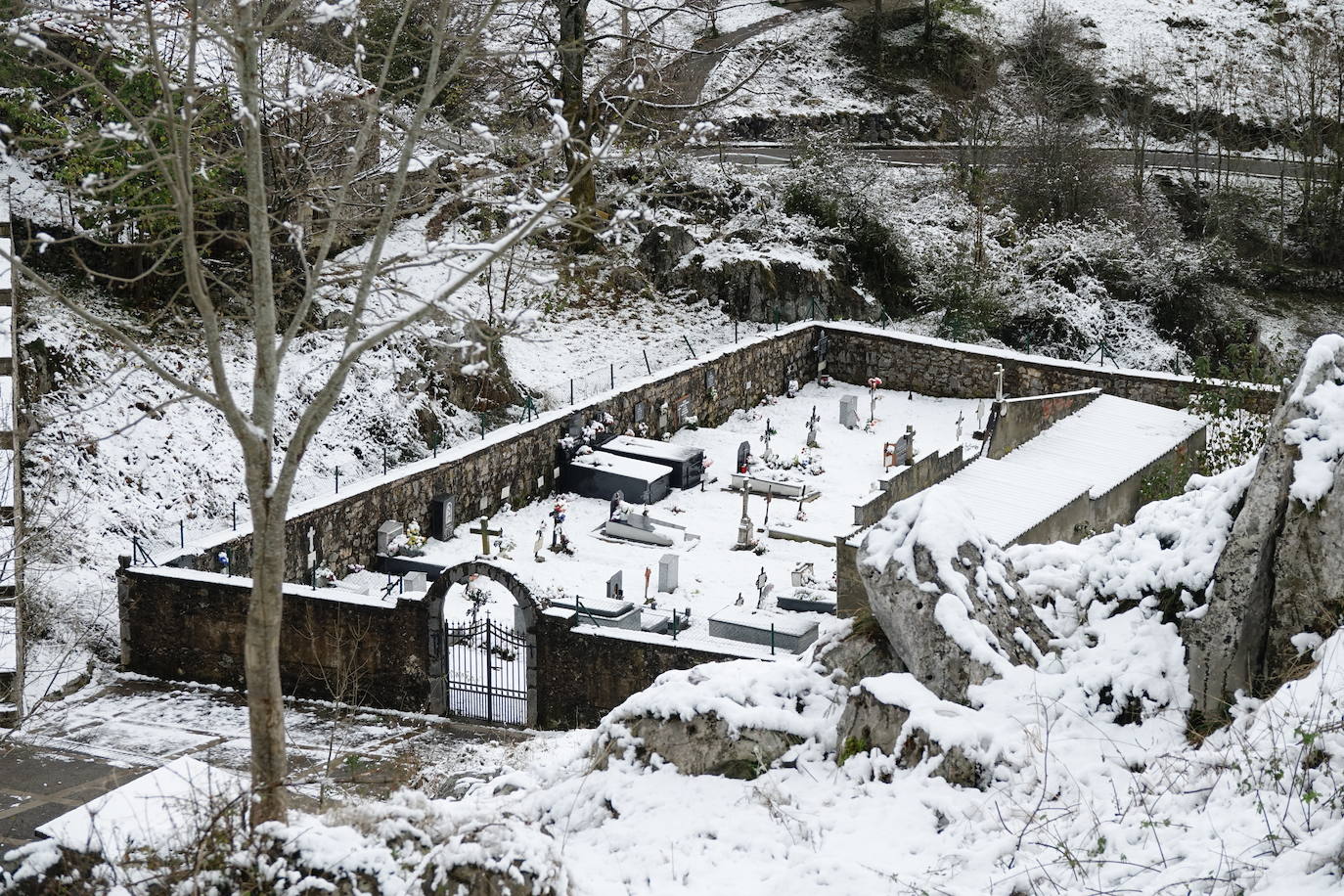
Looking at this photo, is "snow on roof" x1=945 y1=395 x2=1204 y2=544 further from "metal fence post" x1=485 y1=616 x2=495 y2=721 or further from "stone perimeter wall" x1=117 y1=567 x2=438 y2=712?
"stone perimeter wall" x1=117 y1=567 x2=438 y2=712

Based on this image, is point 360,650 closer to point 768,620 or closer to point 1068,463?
point 768,620

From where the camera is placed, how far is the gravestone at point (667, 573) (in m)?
21.2

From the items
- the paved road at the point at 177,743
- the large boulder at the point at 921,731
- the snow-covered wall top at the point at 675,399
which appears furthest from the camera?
the snow-covered wall top at the point at 675,399

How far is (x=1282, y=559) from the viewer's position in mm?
9844

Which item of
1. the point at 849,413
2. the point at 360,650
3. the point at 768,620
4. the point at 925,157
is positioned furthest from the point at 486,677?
the point at 925,157

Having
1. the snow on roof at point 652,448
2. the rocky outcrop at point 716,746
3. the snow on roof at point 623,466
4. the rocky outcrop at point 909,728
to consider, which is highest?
the rocky outcrop at point 909,728

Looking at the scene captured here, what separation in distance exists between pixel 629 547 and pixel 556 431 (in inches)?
131

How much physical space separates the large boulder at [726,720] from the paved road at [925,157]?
27.7 metres

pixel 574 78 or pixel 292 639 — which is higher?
pixel 574 78

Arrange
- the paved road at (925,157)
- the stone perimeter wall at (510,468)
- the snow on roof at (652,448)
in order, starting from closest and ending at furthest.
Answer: the stone perimeter wall at (510,468) < the snow on roof at (652,448) < the paved road at (925,157)

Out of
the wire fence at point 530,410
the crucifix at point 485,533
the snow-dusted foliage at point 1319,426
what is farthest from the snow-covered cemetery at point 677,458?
the crucifix at point 485,533

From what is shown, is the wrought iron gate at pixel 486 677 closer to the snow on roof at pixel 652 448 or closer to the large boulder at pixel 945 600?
the large boulder at pixel 945 600

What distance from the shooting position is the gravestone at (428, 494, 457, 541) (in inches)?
900

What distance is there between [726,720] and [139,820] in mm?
4311
